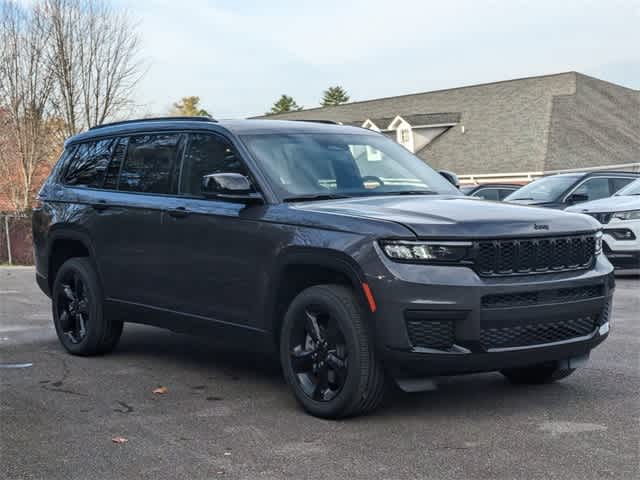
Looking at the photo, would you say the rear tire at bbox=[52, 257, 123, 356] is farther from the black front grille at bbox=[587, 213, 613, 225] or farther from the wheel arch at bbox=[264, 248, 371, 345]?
the black front grille at bbox=[587, 213, 613, 225]

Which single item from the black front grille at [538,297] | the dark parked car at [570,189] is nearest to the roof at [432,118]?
the dark parked car at [570,189]

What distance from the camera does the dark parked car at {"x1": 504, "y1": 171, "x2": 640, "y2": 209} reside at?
1617 cm

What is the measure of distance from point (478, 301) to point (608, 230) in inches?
393

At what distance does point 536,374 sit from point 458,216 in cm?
157

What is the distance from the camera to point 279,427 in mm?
5574

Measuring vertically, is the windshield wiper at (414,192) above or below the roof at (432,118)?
below

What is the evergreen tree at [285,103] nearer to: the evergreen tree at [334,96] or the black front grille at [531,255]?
the evergreen tree at [334,96]

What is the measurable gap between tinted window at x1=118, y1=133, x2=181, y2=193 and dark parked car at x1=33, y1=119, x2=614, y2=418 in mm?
15

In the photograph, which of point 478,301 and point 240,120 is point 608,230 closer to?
point 240,120

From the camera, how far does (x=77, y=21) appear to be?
39.0 metres

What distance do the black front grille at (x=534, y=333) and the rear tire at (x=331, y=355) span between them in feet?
2.14

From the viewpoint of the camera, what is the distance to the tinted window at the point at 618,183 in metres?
17.3

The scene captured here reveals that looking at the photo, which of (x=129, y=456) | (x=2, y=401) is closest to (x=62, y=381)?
(x=2, y=401)

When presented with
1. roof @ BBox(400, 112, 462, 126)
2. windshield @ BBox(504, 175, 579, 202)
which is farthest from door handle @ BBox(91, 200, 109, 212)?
roof @ BBox(400, 112, 462, 126)
